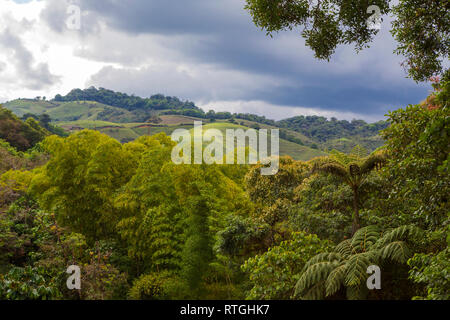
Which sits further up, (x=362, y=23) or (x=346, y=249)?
(x=362, y=23)

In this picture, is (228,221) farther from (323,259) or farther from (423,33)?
(423,33)

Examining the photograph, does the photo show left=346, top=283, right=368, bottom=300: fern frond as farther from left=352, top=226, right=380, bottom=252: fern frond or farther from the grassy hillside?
the grassy hillside

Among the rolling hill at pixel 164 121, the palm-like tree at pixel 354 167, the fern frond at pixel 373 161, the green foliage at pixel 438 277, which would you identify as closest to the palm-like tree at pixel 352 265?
the green foliage at pixel 438 277

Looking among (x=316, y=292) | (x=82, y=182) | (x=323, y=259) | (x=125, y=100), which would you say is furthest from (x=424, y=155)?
(x=125, y=100)

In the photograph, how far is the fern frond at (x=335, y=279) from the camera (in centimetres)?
459

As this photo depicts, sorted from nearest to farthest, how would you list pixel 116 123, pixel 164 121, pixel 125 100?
pixel 164 121 → pixel 116 123 → pixel 125 100

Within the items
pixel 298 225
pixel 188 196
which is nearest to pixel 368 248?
pixel 298 225

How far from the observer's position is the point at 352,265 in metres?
4.69

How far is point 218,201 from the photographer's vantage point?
10211mm

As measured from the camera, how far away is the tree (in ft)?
15.1

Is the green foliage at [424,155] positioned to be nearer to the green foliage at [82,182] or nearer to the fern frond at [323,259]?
the fern frond at [323,259]

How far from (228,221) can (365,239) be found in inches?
151

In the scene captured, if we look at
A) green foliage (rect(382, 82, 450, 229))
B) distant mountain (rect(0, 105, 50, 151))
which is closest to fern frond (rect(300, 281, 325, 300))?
green foliage (rect(382, 82, 450, 229))
